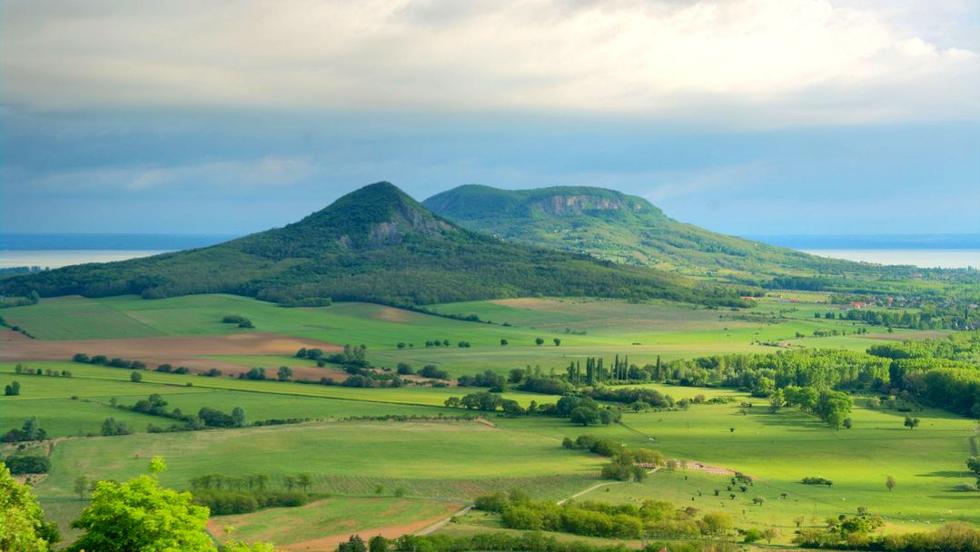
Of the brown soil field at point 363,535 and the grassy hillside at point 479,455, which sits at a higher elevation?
the grassy hillside at point 479,455

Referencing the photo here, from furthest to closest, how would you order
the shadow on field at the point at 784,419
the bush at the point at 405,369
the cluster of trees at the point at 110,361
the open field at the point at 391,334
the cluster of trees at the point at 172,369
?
the open field at the point at 391,334
the bush at the point at 405,369
the cluster of trees at the point at 110,361
the cluster of trees at the point at 172,369
the shadow on field at the point at 784,419

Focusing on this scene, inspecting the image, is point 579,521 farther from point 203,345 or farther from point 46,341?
point 46,341

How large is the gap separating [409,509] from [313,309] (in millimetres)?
129648

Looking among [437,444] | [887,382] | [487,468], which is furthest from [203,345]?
[887,382]

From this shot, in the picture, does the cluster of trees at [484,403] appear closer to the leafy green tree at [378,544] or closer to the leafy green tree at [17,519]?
the leafy green tree at [378,544]

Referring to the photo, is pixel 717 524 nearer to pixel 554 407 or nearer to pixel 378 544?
pixel 378 544

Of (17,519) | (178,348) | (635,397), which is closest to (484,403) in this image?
(635,397)

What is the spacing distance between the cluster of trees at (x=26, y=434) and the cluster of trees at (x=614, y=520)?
43501 mm

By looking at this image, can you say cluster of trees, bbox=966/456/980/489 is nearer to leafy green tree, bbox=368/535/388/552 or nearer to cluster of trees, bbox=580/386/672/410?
cluster of trees, bbox=580/386/672/410

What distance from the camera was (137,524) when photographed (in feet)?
111

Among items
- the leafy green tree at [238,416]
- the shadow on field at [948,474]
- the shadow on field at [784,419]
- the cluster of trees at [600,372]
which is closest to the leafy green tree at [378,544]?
the leafy green tree at [238,416]

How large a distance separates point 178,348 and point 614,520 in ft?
307

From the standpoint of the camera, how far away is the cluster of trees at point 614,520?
6384 cm

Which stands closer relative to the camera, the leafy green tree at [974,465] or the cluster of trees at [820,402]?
the leafy green tree at [974,465]
